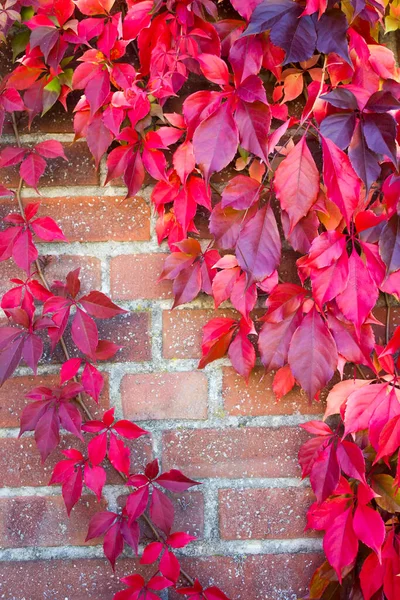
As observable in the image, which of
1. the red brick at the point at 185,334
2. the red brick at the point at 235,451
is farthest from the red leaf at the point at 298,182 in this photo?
the red brick at the point at 235,451

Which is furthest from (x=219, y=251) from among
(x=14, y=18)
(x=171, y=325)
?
(x=14, y=18)

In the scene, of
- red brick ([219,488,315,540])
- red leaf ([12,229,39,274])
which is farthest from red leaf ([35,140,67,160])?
red brick ([219,488,315,540])

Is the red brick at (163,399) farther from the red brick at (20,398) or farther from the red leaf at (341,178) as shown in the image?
the red leaf at (341,178)

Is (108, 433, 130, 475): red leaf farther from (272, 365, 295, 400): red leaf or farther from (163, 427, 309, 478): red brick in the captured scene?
(272, 365, 295, 400): red leaf

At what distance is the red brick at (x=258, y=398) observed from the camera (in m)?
0.83

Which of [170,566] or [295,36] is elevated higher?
[295,36]

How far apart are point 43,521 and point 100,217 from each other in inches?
17.8

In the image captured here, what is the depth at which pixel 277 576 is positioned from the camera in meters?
0.83

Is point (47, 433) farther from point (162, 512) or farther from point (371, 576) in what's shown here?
point (371, 576)

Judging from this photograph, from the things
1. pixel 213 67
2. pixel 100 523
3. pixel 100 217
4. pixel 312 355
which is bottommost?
pixel 100 523

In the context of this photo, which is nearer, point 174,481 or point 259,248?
point 259,248

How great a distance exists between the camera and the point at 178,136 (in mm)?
768

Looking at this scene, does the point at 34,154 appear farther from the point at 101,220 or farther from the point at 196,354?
the point at 196,354

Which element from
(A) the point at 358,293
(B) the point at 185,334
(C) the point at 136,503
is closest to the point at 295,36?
(A) the point at 358,293
